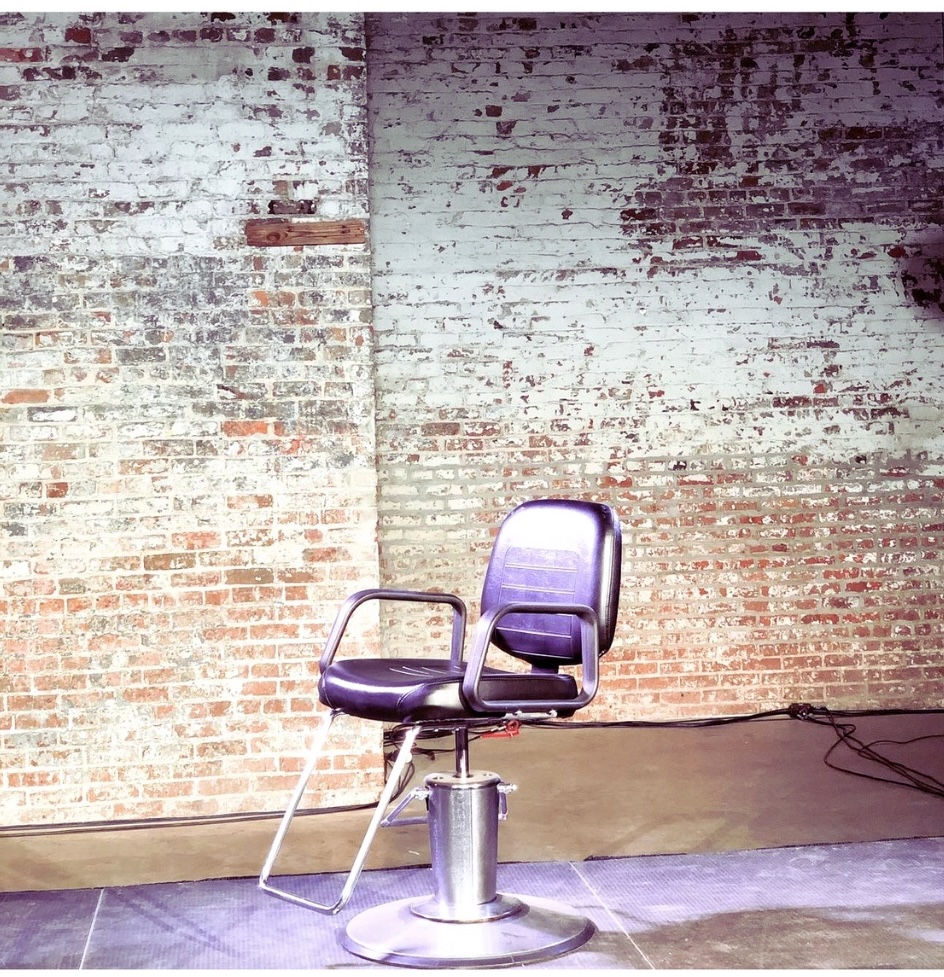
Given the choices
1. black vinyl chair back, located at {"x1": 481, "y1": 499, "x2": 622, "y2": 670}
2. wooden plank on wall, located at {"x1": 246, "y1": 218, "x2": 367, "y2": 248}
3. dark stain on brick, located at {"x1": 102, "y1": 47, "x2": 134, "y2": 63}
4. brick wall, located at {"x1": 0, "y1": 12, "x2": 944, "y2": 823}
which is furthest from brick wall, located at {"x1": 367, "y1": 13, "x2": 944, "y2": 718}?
black vinyl chair back, located at {"x1": 481, "y1": 499, "x2": 622, "y2": 670}

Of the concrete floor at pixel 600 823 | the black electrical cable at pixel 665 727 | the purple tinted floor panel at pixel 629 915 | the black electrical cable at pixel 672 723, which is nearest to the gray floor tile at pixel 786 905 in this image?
the purple tinted floor panel at pixel 629 915

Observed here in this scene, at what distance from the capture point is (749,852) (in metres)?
3.10

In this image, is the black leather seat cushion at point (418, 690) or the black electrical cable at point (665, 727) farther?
the black electrical cable at point (665, 727)

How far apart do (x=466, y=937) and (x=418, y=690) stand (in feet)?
1.80

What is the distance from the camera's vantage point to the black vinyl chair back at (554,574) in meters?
2.59

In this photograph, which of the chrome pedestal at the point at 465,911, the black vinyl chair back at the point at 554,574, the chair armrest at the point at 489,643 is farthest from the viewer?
the black vinyl chair back at the point at 554,574

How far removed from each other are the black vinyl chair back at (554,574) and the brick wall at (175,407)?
92 centimetres

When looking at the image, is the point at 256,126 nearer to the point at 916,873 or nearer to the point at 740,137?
the point at 740,137

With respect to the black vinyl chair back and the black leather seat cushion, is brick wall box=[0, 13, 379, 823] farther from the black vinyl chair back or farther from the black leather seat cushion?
the black leather seat cushion

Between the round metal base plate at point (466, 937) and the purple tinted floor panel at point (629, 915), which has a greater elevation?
the round metal base plate at point (466, 937)

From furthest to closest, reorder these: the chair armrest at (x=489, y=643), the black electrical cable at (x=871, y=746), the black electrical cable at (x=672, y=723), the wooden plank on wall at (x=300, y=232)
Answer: the black electrical cable at (x=672, y=723) → the black electrical cable at (x=871, y=746) → the wooden plank on wall at (x=300, y=232) → the chair armrest at (x=489, y=643)

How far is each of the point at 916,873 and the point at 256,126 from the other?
9.25 ft

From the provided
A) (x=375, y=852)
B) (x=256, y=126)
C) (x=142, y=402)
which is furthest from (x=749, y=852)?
(x=256, y=126)

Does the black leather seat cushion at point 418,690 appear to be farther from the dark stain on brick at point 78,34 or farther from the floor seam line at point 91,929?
the dark stain on brick at point 78,34
